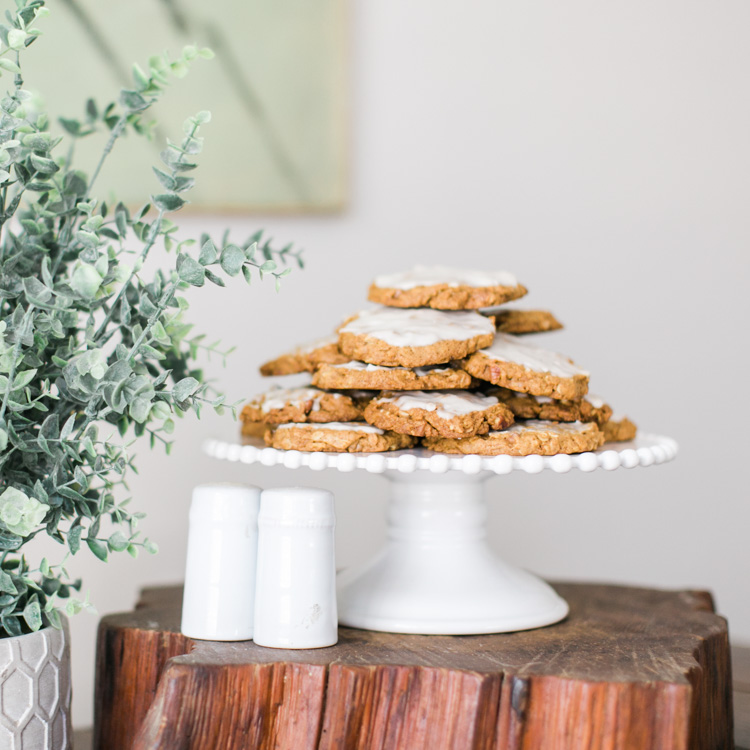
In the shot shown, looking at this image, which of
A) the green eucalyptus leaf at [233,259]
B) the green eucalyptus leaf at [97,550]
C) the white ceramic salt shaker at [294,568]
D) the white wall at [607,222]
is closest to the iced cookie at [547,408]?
the white ceramic salt shaker at [294,568]

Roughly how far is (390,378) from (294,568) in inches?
8.9

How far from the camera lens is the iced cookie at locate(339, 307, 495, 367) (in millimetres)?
1007

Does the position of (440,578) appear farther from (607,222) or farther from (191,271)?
(607,222)

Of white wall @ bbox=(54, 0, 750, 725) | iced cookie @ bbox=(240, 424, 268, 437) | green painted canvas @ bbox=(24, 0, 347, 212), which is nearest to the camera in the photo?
iced cookie @ bbox=(240, 424, 268, 437)

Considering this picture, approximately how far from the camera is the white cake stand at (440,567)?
106 centimetres

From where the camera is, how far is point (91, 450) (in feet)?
2.96

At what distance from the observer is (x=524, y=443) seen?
991 mm

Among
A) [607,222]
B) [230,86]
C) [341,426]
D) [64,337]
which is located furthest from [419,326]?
[607,222]

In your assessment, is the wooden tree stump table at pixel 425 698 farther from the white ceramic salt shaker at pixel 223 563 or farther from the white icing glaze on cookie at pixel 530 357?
the white icing glaze on cookie at pixel 530 357

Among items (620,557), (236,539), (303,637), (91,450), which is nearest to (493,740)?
(303,637)

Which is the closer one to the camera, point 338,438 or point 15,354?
point 15,354

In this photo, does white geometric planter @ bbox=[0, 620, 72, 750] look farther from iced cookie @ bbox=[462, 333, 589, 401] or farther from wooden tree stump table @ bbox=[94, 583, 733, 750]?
iced cookie @ bbox=[462, 333, 589, 401]

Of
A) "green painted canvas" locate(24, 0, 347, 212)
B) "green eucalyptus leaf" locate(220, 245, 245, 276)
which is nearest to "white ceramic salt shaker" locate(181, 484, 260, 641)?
"green eucalyptus leaf" locate(220, 245, 245, 276)

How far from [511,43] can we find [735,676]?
3.84 feet
